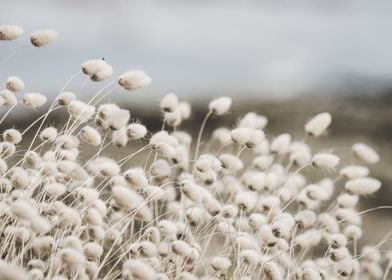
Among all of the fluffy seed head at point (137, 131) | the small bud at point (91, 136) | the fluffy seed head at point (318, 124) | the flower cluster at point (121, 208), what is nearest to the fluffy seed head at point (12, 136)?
the flower cluster at point (121, 208)

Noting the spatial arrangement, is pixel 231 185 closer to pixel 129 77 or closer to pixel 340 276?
pixel 340 276

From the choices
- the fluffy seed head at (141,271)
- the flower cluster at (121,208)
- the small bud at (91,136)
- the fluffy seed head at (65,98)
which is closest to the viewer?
→ the fluffy seed head at (141,271)

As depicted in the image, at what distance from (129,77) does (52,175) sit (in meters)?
0.58

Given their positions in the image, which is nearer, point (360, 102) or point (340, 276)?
point (340, 276)

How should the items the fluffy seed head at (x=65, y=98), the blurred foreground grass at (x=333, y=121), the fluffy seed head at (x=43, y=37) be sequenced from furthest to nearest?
the blurred foreground grass at (x=333, y=121) < the fluffy seed head at (x=65, y=98) < the fluffy seed head at (x=43, y=37)

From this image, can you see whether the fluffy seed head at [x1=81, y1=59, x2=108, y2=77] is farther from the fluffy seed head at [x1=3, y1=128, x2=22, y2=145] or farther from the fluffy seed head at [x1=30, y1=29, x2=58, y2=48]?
the fluffy seed head at [x1=3, y1=128, x2=22, y2=145]

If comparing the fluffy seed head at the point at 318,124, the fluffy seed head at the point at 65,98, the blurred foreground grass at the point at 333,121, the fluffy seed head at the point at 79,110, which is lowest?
the fluffy seed head at the point at 79,110

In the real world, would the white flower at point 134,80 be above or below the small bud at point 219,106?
below

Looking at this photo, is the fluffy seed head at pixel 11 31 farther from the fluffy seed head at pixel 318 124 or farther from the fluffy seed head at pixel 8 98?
the fluffy seed head at pixel 318 124

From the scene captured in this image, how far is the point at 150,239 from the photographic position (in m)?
2.81

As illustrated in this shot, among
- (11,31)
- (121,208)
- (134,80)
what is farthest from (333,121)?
(121,208)

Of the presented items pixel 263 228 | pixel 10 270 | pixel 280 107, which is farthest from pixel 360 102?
pixel 10 270

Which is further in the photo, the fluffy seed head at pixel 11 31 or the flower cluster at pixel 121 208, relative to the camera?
the fluffy seed head at pixel 11 31

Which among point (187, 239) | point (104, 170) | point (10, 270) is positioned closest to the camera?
point (10, 270)
